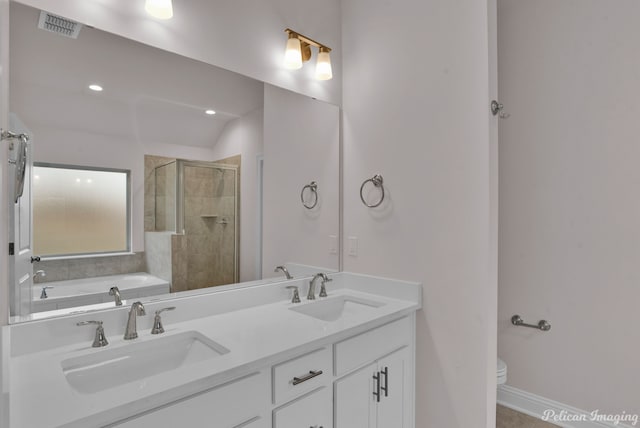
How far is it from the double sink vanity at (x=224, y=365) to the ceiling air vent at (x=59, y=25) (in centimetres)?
102

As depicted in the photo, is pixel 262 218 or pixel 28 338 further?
pixel 262 218

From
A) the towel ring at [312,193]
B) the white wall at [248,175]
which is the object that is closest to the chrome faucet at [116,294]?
the white wall at [248,175]

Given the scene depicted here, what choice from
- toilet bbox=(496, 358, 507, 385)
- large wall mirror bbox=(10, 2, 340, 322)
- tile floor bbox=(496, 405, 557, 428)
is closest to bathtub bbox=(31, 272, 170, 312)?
large wall mirror bbox=(10, 2, 340, 322)

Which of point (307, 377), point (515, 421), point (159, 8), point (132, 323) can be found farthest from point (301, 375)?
point (515, 421)

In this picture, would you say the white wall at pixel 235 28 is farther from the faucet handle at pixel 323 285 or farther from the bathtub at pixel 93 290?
the faucet handle at pixel 323 285

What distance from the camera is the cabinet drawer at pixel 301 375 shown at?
115 cm

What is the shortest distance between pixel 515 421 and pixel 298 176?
2062 millimetres

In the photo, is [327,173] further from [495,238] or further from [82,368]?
[82,368]

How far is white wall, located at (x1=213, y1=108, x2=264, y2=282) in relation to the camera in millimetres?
1712

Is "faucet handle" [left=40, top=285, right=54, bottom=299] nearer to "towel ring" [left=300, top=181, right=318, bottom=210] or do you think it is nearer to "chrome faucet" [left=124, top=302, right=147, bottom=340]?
"chrome faucet" [left=124, top=302, right=147, bottom=340]

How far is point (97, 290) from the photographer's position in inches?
51.8

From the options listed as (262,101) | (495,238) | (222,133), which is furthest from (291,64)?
(495,238)

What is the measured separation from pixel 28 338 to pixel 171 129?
0.93 metres

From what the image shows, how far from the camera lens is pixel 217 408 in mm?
995
